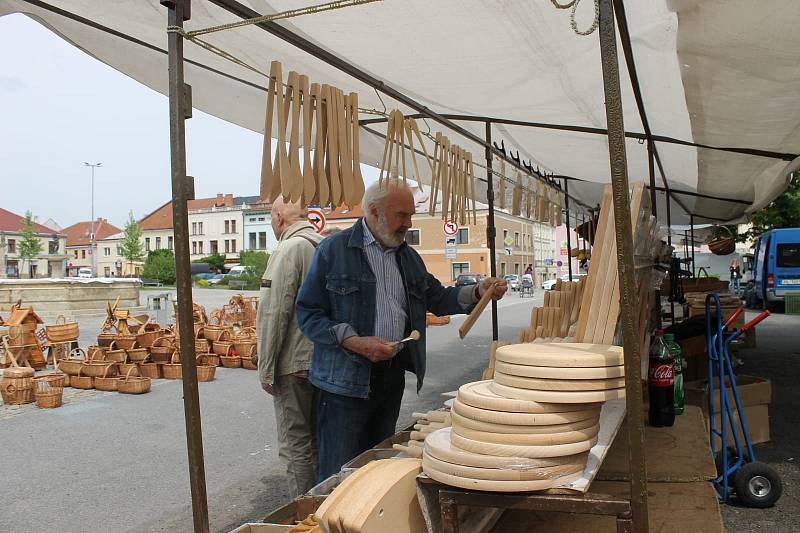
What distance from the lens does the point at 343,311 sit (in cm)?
287

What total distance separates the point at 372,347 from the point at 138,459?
11.7 ft

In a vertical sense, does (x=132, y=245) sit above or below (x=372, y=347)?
above

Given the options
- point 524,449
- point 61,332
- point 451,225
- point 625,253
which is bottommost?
point 61,332

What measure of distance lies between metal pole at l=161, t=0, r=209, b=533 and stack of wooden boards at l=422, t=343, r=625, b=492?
2.51 feet

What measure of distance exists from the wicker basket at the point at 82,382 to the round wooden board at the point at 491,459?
25.7 feet

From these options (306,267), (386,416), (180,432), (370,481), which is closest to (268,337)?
(306,267)

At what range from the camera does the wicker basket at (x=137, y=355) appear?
8.55 metres

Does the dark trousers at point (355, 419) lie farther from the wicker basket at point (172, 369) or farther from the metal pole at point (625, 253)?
the wicker basket at point (172, 369)

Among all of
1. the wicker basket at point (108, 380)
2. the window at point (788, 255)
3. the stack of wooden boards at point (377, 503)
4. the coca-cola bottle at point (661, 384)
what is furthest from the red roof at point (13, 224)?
the stack of wooden boards at point (377, 503)

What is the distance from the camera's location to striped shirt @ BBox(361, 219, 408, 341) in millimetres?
2914

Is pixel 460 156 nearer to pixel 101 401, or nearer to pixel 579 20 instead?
pixel 579 20

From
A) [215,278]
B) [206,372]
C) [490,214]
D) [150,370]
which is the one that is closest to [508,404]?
[490,214]

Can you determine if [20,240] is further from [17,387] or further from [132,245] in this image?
[17,387]

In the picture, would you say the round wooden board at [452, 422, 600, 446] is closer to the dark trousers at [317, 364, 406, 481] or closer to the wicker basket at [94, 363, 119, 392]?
the dark trousers at [317, 364, 406, 481]
